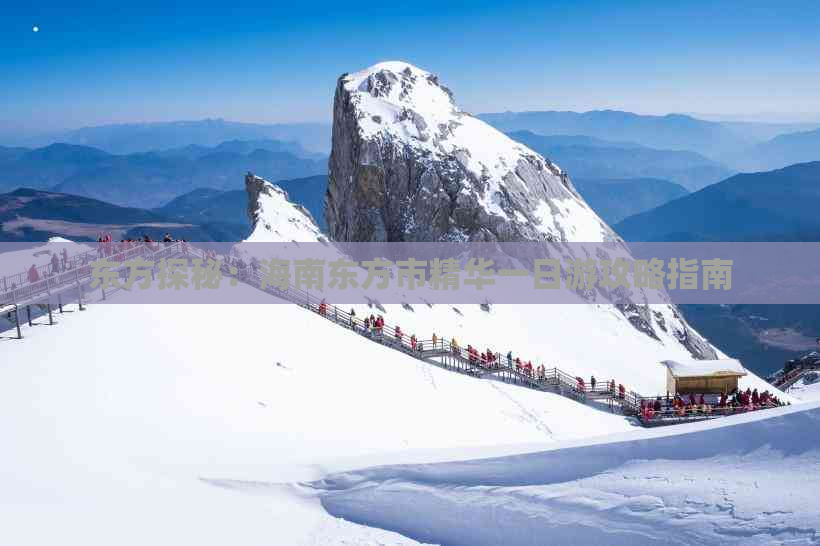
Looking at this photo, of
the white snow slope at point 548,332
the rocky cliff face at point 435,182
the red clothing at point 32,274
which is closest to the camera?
the red clothing at point 32,274

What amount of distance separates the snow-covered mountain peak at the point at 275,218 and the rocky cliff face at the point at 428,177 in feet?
31.2

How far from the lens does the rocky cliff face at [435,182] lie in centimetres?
6022

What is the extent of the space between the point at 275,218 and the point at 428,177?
1881 centimetres

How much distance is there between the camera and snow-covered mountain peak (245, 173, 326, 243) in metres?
43.9

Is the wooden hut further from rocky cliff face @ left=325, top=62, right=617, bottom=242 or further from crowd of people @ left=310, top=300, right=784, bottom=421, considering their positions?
rocky cliff face @ left=325, top=62, right=617, bottom=242

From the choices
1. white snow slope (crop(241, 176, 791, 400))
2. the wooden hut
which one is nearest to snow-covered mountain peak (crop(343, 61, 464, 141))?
white snow slope (crop(241, 176, 791, 400))

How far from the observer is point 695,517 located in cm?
657

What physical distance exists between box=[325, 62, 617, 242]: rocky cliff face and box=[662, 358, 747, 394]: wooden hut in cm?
3014

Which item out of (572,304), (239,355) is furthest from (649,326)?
(239,355)

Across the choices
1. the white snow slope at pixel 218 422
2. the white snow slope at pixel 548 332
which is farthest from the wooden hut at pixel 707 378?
the white snow slope at pixel 548 332

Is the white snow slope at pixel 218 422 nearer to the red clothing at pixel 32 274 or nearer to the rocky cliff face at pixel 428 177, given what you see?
the red clothing at pixel 32 274

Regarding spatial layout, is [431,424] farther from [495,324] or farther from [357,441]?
[495,324]

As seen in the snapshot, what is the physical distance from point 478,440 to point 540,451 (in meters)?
10.9

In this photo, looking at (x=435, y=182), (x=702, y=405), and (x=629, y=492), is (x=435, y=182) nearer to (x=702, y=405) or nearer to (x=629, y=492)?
(x=702, y=405)
